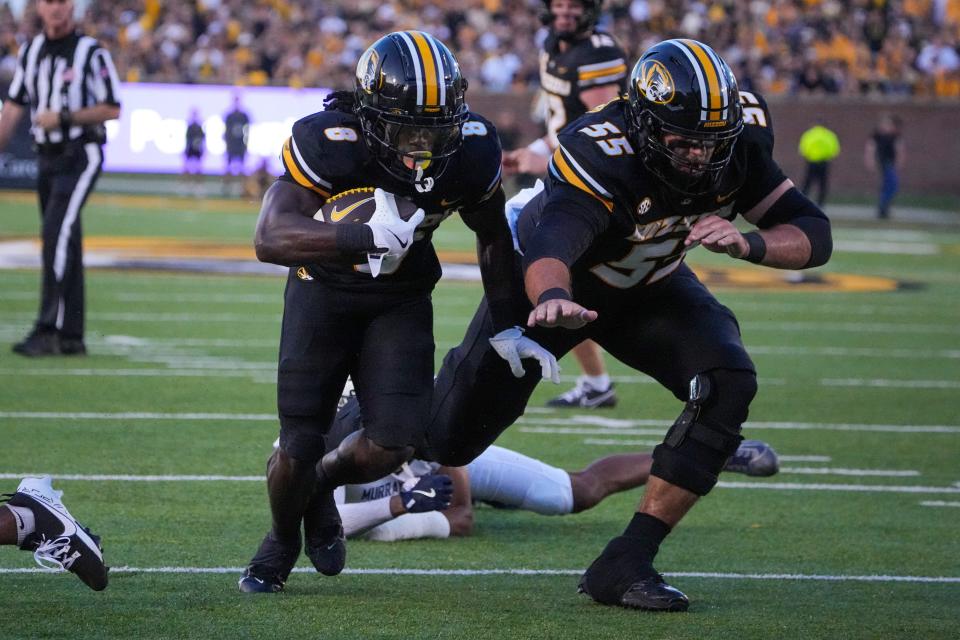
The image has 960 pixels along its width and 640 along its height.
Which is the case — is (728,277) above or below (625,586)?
below

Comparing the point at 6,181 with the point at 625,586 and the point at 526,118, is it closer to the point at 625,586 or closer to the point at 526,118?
the point at 526,118

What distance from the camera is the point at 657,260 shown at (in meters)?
4.55

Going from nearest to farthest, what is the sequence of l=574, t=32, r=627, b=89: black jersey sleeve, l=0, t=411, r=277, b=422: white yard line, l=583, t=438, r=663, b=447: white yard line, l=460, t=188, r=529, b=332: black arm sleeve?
l=460, t=188, r=529, b=332: black arm sleeve < l=583, t=438, r=663, b=447: white yard line < l=0, t=411, r=277, b=422: white yard line < l=574, t=32, r=627, b=89: black jersey sleeve

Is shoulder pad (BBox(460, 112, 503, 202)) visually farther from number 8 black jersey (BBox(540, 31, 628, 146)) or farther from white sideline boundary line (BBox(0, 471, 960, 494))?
number 8 black jersey (BBox(540, 31, 628, 146))

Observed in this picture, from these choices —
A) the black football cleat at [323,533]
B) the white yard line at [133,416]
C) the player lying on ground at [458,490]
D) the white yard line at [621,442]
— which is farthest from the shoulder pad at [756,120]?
the white yard line at [133,416]

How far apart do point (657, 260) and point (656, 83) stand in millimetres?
566

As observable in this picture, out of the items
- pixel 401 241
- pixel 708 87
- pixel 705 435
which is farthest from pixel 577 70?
pixel 401 241

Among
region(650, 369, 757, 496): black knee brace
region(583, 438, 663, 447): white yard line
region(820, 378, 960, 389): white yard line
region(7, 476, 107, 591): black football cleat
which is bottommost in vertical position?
region(820, 378, 960, 389): white yard line

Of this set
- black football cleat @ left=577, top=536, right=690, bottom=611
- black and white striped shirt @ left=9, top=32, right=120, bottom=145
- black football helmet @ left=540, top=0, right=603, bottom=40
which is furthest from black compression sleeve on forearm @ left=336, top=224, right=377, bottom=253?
black and white striped shirt @ left=9, top=32, right=120, bottom=145

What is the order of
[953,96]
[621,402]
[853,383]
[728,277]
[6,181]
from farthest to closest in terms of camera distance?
1. [953,96]
2. [6,181]
3. [728,277]
4. [853,383]
5. [621,402]

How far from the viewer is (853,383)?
8867mm

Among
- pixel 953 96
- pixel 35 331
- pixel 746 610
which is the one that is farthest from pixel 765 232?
pixel 953 96

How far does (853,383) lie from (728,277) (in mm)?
5422

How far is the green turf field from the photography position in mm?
4035
